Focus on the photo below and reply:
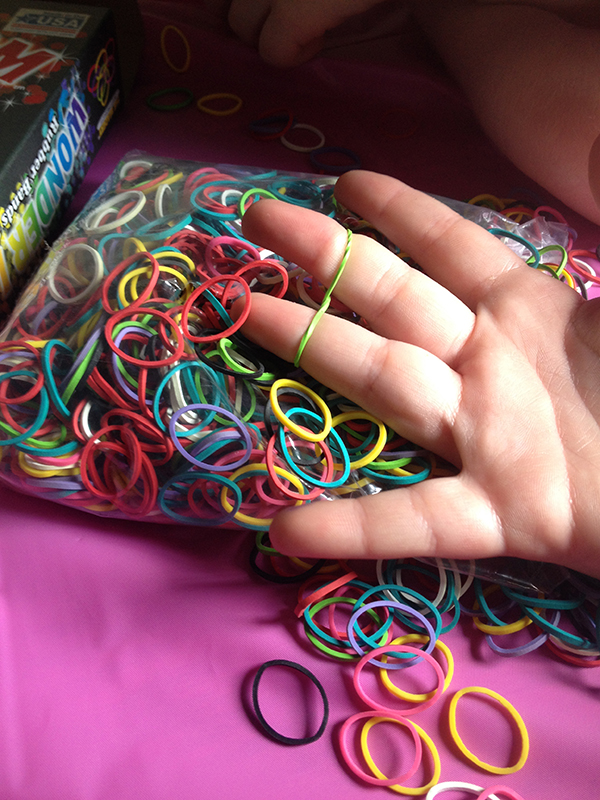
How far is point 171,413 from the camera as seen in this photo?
0.65m

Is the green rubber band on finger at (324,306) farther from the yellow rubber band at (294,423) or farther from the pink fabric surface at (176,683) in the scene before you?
the pink fabric surface at (176,683)

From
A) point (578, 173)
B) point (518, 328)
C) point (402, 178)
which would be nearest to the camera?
point (518, 328)

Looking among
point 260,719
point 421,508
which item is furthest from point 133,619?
point 421,508

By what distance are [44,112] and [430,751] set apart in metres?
0.87

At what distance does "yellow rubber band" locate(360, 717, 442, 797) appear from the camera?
0.59m

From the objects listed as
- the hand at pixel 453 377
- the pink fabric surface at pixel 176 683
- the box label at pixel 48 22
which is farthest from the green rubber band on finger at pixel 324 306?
the box label at pixel 48 22

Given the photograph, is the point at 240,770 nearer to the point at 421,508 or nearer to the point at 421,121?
the point at 421,508

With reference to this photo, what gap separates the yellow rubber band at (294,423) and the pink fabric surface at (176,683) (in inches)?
6.2

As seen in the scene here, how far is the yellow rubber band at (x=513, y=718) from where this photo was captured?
60cm

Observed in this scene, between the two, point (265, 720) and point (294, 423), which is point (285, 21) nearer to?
point (294, 423)

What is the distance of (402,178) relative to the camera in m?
1.05

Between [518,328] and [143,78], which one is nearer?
[518,328]

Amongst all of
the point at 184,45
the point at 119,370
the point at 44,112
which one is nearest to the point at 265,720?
the point at 119,370

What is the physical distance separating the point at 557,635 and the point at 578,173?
611 millimetres
